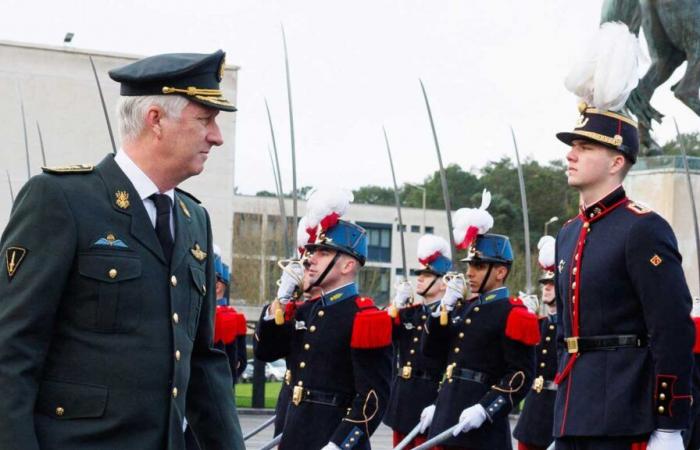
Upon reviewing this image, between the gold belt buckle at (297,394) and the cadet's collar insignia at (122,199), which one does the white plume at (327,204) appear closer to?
the gold belt buckle at (297,394)

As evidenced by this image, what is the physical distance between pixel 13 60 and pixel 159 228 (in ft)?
126

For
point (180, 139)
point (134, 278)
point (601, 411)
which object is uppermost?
point (180, 139)

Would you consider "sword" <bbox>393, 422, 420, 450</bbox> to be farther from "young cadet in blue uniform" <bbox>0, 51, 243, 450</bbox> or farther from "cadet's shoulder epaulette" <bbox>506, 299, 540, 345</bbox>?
"young cadet in blue uniform" <bbox>0, 51, 243, 450</bbox>

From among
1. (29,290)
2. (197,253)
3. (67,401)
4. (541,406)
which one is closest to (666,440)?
(197,253)

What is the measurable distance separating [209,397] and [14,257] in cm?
84

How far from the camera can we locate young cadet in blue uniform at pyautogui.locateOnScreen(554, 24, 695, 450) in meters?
5.36

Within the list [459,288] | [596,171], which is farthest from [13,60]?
[596,171]

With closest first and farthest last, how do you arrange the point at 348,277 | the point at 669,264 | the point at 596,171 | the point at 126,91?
the point at 126,91
the point at 669,264
the point at 596,171
the point at 348,277

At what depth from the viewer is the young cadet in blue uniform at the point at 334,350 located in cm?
744

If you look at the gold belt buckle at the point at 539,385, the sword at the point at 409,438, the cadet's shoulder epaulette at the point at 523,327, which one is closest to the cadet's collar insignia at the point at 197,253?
the cadet's shoulder epaulette at the point at 523,327

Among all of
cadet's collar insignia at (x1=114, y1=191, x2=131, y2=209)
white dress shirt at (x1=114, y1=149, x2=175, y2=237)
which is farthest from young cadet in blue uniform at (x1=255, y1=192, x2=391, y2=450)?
cadet's collar insignia at (x1=114, y1=191, x2=131, y2=209)

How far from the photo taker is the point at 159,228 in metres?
4.02

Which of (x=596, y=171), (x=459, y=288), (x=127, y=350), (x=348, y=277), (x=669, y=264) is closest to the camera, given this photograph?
(x=127, y=350)

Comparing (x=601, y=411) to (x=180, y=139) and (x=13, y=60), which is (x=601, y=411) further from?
(x=13, y=60)
